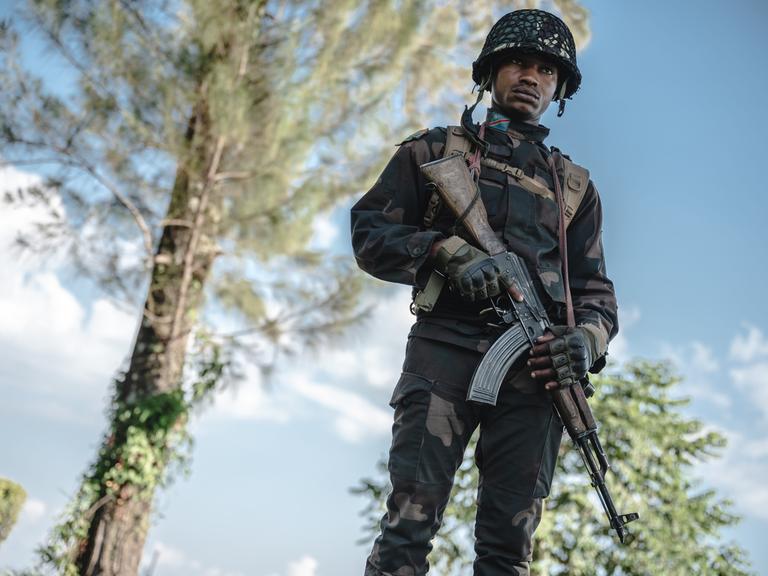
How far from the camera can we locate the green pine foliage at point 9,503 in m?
8.25

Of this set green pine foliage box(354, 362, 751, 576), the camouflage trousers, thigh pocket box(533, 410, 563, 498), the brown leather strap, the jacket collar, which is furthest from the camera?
green pine foliage box(354, 362, 751, 576)

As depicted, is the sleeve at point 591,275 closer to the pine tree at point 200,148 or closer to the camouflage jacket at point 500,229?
the camouflage jacket at point 500,229

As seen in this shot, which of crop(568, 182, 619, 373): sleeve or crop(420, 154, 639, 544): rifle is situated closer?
crop(420, 154, 639, 544): rifle

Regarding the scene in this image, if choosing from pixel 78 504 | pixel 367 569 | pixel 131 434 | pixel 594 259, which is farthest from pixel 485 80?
pixel 78 504

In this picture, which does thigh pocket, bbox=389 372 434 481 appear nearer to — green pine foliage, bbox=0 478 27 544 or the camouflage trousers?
the camouflage trousers

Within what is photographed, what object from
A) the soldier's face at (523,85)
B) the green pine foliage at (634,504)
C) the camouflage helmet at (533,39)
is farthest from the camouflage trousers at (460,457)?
the green pine foliage at (634,504)

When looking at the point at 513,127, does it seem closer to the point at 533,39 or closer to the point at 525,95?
the point at 525,95

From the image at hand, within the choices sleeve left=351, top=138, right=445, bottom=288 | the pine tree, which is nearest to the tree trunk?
the pine tree

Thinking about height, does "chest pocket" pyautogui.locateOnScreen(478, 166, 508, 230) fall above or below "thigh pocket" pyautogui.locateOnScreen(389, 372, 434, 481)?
above

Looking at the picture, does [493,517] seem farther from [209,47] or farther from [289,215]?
[209,47]

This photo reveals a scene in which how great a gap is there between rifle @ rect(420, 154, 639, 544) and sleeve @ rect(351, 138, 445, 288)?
0.41ft

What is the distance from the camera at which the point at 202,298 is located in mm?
7805

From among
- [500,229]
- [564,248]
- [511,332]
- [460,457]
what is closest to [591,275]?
[564,248]

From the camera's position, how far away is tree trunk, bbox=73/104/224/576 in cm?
684
